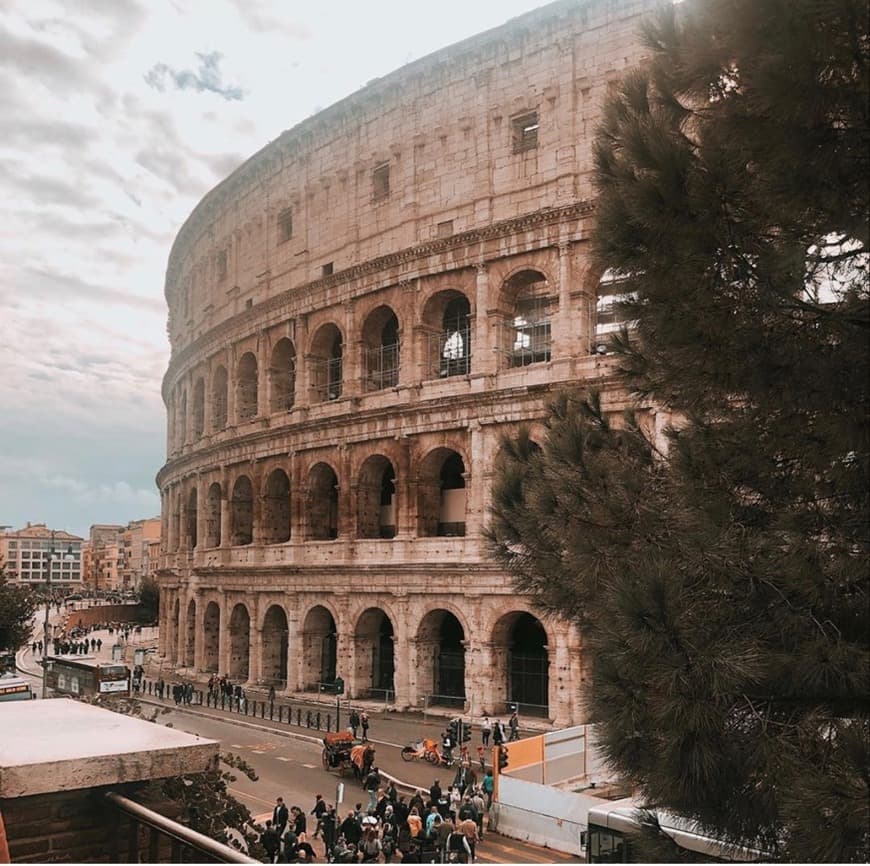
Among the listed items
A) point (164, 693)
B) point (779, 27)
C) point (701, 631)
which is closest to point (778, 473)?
point (701, 631)

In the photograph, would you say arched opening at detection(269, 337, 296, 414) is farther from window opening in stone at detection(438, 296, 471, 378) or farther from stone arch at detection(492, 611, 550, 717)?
stone arch at detection(492, 611, 550, 717)

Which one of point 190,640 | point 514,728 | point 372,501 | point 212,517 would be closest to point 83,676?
point 190,640

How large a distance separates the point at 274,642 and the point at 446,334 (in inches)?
530

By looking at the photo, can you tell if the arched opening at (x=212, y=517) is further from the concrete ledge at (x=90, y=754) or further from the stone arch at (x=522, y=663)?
the concrete ledge at (x=90, y=754)

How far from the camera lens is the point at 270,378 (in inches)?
1464

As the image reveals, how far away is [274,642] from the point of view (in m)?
36.3

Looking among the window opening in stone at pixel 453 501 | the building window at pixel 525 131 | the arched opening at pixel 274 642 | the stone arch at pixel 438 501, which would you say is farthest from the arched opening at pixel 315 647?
the building window at pixel 525 131

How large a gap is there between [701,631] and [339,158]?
101 feet

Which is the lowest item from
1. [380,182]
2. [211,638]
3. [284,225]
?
[211,638]

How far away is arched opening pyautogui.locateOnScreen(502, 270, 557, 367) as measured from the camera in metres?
29.1

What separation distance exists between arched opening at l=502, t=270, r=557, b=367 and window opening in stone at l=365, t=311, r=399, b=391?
4.91 m

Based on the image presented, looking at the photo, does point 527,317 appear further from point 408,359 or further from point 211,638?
point 211,638

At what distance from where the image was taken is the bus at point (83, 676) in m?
31.9

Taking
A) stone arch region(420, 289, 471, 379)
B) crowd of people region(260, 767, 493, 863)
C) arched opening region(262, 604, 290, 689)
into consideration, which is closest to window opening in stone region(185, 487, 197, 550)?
arched opening region(262, 604, 290, 689)
